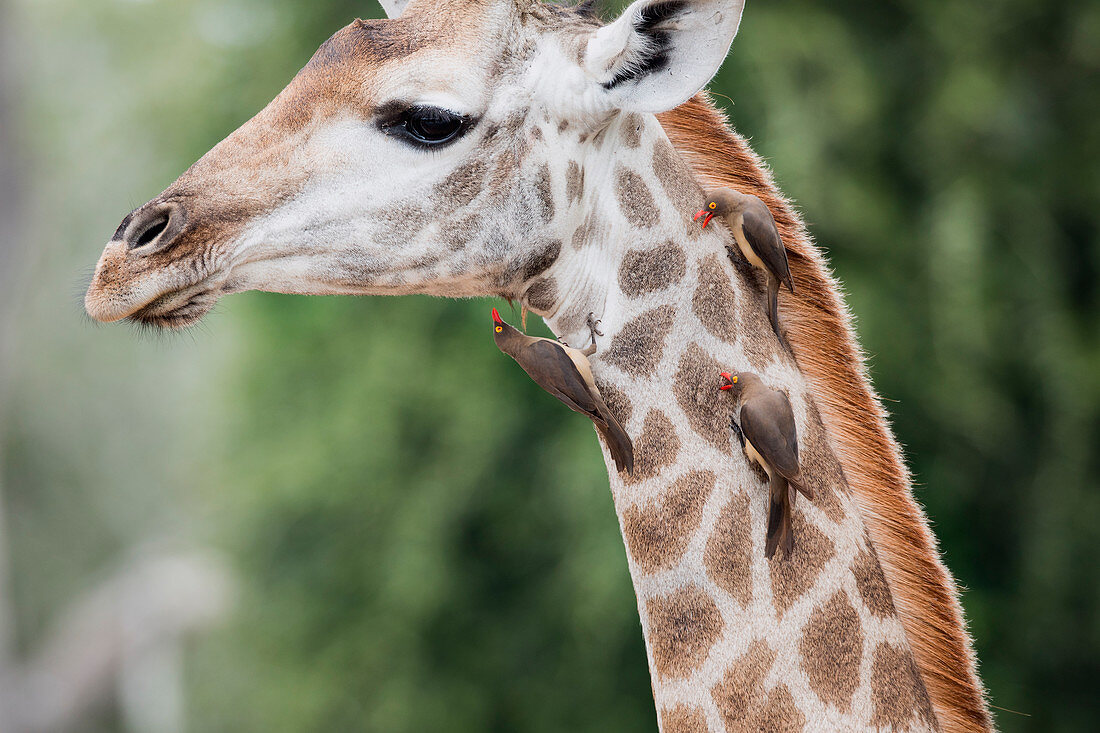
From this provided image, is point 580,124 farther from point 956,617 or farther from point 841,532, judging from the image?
point 956,617

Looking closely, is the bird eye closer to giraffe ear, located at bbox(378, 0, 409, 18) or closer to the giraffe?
the giraffe

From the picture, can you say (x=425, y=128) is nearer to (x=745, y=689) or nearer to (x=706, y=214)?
(x=706, y=214)

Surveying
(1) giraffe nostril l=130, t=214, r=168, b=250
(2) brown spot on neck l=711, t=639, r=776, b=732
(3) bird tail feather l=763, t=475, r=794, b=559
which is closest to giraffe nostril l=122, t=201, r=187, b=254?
(1) giraffe nostril l=130, t=214, r=168, b=250

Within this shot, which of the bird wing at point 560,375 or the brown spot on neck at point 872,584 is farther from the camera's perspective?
the brown spot on neck at point 872,584

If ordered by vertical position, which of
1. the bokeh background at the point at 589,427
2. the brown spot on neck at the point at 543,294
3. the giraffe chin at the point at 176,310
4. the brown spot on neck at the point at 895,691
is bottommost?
the bokeh background at the point at 589,427

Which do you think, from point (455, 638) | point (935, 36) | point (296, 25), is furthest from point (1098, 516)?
point (296, 25)

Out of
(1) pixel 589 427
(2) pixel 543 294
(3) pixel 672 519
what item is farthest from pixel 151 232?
(1) pixel 589 427

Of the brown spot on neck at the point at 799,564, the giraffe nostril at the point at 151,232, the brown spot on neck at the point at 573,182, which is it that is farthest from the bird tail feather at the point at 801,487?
the giraffe nostril at the point at 151,232

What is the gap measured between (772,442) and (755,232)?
431 mm

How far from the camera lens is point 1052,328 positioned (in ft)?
14.4

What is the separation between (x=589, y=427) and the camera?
15.7 feet

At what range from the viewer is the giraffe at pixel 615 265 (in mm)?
1712

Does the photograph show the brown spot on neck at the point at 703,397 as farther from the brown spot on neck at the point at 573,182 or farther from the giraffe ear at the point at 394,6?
the giraffe ear at the point at 394,6

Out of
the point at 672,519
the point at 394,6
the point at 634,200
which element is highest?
the point at 394,6
